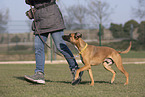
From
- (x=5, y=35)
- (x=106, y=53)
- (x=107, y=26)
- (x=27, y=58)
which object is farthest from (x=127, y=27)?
(x=106, y=53)

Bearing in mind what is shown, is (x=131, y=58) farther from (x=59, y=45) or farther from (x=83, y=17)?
(x=83, y=17)

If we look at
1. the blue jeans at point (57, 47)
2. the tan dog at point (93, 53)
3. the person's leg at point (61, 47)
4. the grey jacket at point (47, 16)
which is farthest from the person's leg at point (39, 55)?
the tan dog at point (93, 53)

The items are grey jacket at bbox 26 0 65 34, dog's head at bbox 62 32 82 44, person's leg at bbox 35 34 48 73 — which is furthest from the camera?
dog's head at bbox 62 32 82 44

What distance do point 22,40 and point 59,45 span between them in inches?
786

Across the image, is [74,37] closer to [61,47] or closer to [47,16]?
[61,47]

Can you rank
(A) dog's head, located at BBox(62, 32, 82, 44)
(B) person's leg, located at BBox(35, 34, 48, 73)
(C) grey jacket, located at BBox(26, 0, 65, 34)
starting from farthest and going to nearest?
(A) dog's head, located at BBox(62, 32, 82, 44) → (B) person's leg, located at BBox(35, 34, 48, 73) → (C) grey jacket, located at BBox(26, 0, 65, 34)

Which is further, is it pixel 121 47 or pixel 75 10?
pixel 75 10

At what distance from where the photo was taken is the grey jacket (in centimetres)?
560

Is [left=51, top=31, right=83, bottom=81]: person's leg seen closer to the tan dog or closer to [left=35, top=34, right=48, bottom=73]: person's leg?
the tan dog

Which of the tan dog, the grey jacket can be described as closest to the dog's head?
the tan dog

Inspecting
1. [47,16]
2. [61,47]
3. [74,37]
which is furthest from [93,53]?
Result: [47,16]

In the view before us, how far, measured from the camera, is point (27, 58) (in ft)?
61.2

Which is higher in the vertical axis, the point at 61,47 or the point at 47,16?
the point at 47,16

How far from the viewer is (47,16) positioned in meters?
5.60
